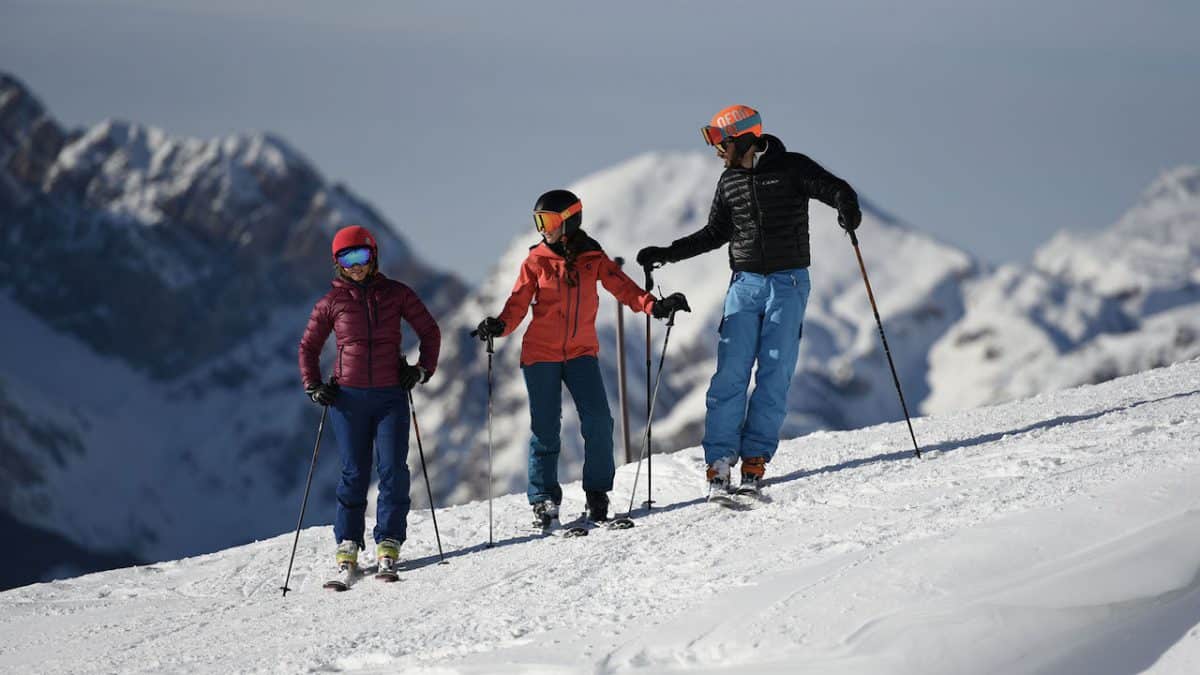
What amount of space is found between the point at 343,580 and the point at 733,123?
3.76 m

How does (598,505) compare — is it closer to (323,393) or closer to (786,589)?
(323,393)

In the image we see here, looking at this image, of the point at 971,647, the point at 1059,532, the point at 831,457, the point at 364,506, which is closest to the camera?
the point at 971,647

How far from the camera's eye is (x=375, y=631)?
24.2 ft

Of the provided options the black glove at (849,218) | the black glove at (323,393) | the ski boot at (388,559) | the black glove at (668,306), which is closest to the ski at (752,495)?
the black glove at (668,306)

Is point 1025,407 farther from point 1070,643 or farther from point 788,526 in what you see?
point 1070,643

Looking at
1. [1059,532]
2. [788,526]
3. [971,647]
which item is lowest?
[971,647]

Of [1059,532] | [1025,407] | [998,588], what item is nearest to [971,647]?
[998,588]

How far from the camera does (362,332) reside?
8.85 metres

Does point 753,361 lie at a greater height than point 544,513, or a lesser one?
greater

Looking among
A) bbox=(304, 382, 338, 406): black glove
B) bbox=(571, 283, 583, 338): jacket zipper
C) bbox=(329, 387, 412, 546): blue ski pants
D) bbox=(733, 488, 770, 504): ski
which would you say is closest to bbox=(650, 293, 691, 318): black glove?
bbox=(571, 283, 583, 338): jacket zipper

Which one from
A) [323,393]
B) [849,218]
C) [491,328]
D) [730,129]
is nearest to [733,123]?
[730,129]

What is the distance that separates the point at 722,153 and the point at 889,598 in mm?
3738

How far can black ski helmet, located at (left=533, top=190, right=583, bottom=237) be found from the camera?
905cm

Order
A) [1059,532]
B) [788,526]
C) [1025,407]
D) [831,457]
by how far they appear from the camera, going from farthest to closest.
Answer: [1025,407] → [831,457] → [788,526] → [1059,532]
